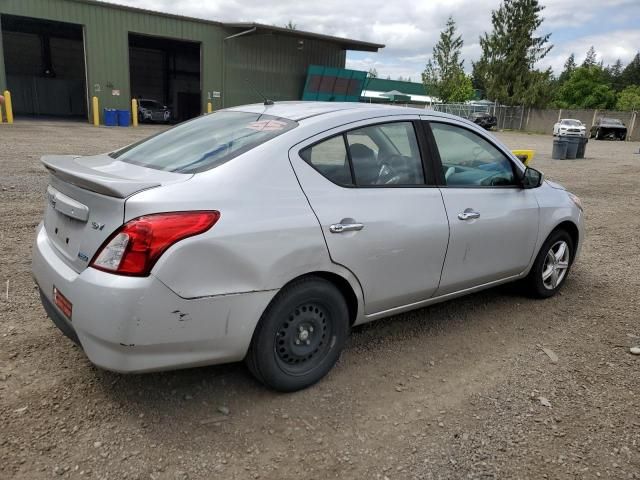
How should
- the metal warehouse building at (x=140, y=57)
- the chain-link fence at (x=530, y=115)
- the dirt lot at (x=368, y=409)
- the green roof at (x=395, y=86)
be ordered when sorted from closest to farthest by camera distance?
the dirt lot at (x=368, y=409)
the metal warehouse building at (x=140, y=57)
the chain-link fence at (x=530, y=115)
the green roof at (x=395, y=86)

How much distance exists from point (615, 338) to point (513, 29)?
55928mm

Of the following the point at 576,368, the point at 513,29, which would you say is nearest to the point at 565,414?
the point at 576,368

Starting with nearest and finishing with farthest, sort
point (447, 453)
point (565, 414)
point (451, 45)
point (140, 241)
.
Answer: point (140, 241) → point (447, 453) → point (565, 414) → point (451, 45)

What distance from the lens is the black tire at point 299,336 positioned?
107 inches

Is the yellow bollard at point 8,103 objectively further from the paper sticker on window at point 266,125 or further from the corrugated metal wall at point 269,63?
the paper sticker on window at point 266,125

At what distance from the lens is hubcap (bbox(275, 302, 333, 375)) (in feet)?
9.31

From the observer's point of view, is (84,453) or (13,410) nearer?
→ (84,453)

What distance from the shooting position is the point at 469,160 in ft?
13.1

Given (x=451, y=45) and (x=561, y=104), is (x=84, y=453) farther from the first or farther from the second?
(x=561, y=104)

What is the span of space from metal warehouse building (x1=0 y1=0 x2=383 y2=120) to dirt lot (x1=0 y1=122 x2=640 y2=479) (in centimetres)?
2602

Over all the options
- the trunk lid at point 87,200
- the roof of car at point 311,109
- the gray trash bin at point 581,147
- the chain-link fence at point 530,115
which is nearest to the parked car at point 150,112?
the gray trash bin at point 581,147

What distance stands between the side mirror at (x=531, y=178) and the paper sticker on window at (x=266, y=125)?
2.10 meters

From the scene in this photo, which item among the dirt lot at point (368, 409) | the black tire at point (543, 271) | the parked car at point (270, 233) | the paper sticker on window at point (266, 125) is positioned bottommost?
the dirt lot at point (368, 409)

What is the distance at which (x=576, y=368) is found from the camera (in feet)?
11.3
